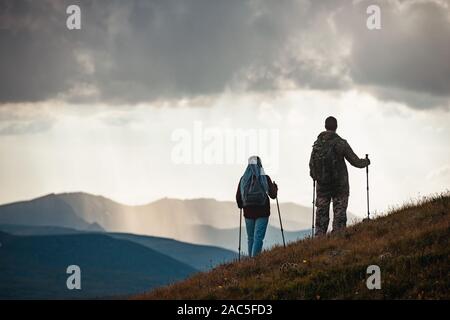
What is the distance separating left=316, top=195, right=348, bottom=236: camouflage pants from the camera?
2356 centimetres

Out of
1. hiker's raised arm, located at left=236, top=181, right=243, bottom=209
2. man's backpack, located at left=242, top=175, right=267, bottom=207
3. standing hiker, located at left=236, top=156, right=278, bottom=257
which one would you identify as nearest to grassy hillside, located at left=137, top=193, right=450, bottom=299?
standing hiker, located at left=236, top=156, right=278, bottom=257

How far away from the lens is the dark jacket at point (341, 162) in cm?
2339

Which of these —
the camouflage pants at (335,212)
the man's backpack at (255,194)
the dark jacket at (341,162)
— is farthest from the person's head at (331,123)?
the man's backpack at (255,194)

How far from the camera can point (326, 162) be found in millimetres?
23500

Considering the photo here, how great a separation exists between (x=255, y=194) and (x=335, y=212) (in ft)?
8.87

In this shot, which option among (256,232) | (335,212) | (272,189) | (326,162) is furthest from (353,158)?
(256,232)

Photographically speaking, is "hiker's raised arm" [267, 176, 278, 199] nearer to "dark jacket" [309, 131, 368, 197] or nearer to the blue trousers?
the blue trousers

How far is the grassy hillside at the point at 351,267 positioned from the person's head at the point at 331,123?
3.08 metres

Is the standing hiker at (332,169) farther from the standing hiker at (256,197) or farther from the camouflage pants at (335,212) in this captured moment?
the standing hiker at (256,197)

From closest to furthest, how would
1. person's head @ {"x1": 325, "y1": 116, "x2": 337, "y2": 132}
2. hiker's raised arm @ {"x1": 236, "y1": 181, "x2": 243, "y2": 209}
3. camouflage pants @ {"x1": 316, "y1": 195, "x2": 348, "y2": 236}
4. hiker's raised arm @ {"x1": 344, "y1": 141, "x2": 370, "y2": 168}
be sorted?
hiker's raised arm @ {"x1": 344, "y1": 141, "x2": 370, "y2": 168}
camouflage pants @ {"x1": 316, "y1": 195, "x2": 348, "y2": 236}
person's head @ {"x1": 325, "y1": 116, "x2": 337, "y2": 132}
hiker's raised arm @ {"x1": 236, "y1": 181, "x2": 243, "y2": 209}

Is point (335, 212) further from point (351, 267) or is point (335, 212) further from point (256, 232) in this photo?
point (351, 267)

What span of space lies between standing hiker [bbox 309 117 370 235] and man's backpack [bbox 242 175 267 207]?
71.6 inches
